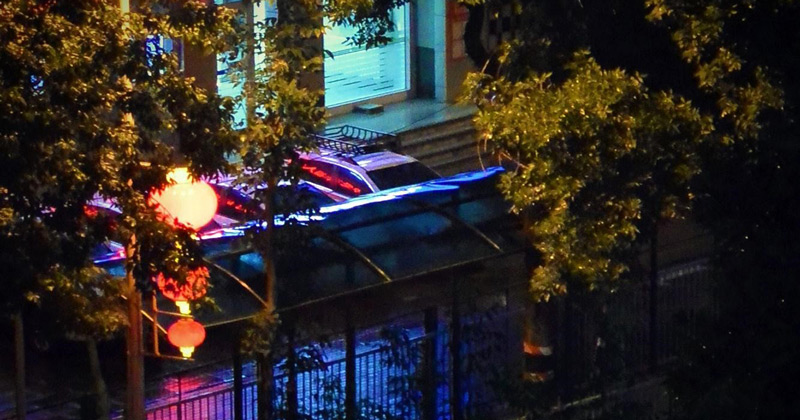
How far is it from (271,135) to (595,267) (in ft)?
8.40

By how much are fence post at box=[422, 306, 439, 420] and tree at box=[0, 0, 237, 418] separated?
104 inches

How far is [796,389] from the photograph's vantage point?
9.98 m

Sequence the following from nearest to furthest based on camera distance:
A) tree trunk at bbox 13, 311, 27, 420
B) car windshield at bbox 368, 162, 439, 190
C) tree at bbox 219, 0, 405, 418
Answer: tree trunk at bbox 13, 311, 27, 420, tree at bbox 219, 0, 405, 418, car windshield at bbox 368, 162, 439, 190

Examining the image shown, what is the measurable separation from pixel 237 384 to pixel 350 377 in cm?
93

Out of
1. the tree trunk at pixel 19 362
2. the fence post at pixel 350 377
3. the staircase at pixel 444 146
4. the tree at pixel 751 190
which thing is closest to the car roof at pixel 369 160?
the staircase at pixel 444 146

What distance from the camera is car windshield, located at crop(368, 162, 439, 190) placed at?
20.8m

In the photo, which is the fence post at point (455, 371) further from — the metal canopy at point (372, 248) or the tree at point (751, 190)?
the tree at point (751, 190)

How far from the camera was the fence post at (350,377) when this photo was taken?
10188mm

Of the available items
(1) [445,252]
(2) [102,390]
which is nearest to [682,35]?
(1) [445,252]

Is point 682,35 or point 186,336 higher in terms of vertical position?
point 682,35

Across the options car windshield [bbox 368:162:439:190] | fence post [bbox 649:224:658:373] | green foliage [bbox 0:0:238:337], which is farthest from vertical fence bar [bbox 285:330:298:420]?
car windshield [bbox 368:162:439:190]

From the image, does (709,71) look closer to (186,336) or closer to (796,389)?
(796,389)

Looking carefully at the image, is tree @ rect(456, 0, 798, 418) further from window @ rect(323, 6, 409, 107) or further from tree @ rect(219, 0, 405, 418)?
window @ rect(323, 6, 409, 107)

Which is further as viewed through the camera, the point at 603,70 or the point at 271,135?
the point at 603,70
